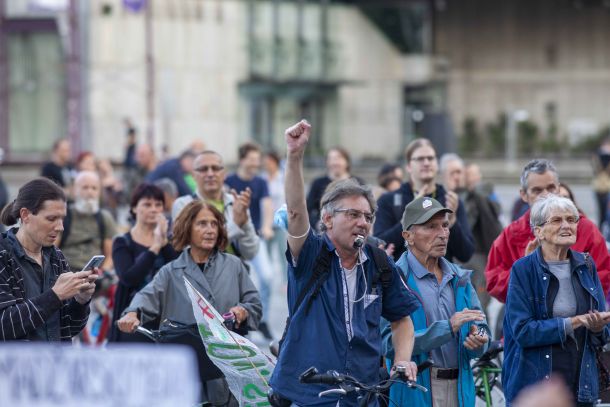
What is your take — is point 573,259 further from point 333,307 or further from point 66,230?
point 66,230

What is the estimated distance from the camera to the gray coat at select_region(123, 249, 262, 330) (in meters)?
7.92

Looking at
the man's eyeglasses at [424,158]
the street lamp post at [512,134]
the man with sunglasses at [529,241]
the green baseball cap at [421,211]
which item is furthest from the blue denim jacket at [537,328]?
the street lamp post at [512,134]

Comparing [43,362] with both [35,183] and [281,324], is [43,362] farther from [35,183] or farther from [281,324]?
[281,324]

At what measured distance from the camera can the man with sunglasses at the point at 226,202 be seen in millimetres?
9617

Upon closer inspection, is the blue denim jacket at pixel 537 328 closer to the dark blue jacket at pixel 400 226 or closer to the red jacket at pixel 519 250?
the red jacket at pixel 519 250

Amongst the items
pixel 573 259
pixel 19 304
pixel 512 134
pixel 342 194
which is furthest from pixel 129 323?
pixel 512 134

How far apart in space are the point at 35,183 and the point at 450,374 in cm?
229

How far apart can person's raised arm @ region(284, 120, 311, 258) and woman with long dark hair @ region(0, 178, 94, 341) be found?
1.03 meters

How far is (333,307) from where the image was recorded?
6.03 metres

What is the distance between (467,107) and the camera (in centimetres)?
5216

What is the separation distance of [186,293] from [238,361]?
1032mm

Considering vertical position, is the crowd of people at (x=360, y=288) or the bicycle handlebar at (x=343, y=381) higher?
the crowd of people at (x=360, y=288)

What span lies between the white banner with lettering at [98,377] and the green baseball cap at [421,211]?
2.96 meters

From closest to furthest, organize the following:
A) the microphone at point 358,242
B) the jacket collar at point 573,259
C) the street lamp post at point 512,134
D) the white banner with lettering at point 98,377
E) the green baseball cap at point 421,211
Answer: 1. the white banner with lettering at point 98,377
2. the microphone at point 358,242
3. the jacket collar at point 573,259
4. the green baseball cap at point 421,211
5. the street lamp post at point 512,134
